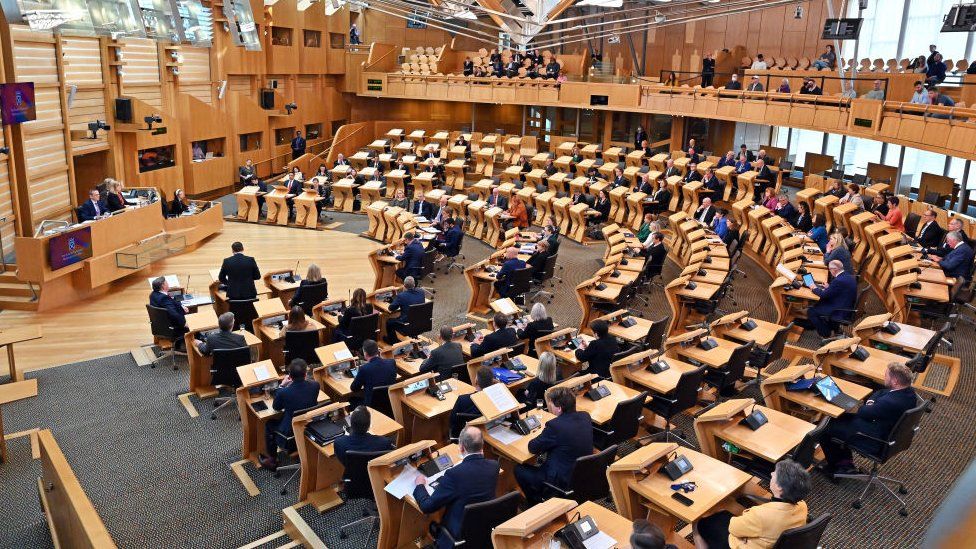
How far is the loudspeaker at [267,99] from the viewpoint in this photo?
975 inches

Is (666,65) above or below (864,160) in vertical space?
above

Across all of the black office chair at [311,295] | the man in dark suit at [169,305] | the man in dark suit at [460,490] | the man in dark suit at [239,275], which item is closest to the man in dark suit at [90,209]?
the man in dark suit at [239,275]

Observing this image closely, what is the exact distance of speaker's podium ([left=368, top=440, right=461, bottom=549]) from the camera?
5.94 m

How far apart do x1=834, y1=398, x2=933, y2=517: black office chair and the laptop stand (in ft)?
1.04

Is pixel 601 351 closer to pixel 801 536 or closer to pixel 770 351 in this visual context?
pixel 770 351

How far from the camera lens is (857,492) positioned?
7000 mm

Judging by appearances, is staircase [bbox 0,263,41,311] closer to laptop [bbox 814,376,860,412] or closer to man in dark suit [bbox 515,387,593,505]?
man in dark suit [bbox 515,387,593,505]

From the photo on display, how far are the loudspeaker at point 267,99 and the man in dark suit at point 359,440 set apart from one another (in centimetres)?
2065

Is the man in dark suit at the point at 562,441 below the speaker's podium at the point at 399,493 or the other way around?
the other way around

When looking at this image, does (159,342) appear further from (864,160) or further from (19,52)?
(864,160)

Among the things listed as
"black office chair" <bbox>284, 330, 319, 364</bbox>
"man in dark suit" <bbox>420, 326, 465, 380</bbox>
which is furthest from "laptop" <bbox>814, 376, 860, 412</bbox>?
"black office chair" <bbox>284, 330, 319, 364</bbox>

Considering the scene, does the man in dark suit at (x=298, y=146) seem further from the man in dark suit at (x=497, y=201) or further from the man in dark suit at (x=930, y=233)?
the man in dark suit at (x=930, y=233)

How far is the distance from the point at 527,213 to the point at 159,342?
9031mm

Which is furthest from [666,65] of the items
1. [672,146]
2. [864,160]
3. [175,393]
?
[175,393]
